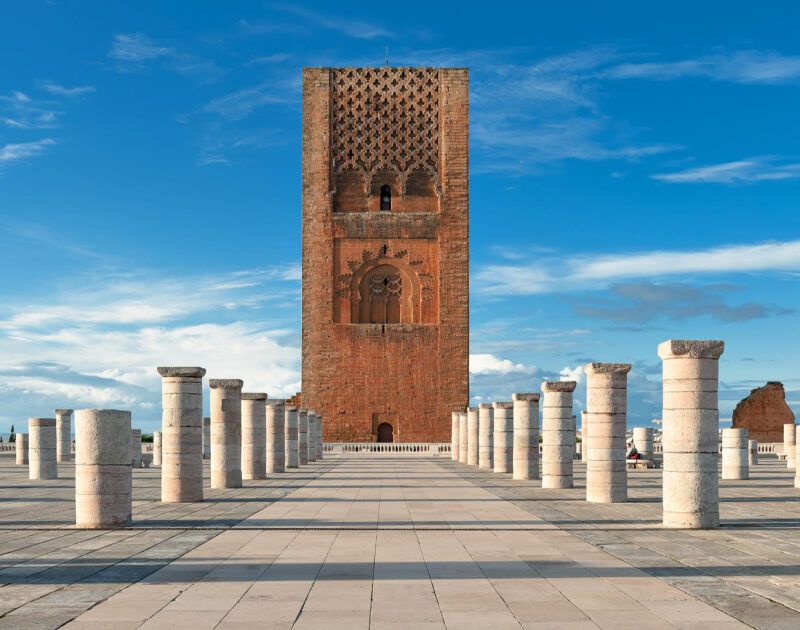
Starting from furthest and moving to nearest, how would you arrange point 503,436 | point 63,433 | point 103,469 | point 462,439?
point 462,439 → point 63,433 → point 503,436 → point 103,469

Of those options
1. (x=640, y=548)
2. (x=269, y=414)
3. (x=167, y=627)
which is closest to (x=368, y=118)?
(x=269, y=414)

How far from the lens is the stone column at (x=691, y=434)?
1062cm

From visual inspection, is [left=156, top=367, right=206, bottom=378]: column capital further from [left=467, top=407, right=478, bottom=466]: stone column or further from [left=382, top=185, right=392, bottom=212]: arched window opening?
[left=382, top=185, right=392, bottom=212]: arched window opening

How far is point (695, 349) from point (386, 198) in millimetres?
32637

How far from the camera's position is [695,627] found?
559 cm

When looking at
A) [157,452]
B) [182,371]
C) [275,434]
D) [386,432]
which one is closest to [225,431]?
[182,371]

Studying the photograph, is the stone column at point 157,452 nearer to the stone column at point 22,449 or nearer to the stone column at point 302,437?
the stone column at point 22,449

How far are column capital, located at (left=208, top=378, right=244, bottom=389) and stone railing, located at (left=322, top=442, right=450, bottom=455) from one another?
70.1 ft

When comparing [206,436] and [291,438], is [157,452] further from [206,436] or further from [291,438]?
[291,438]

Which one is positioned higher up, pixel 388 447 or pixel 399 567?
pixel 399 567

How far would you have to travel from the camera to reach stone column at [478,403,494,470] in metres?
23.7

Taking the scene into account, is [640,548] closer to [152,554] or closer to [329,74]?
[152,554]

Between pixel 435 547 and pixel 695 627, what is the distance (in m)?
3.71

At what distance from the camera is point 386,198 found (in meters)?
42.8
